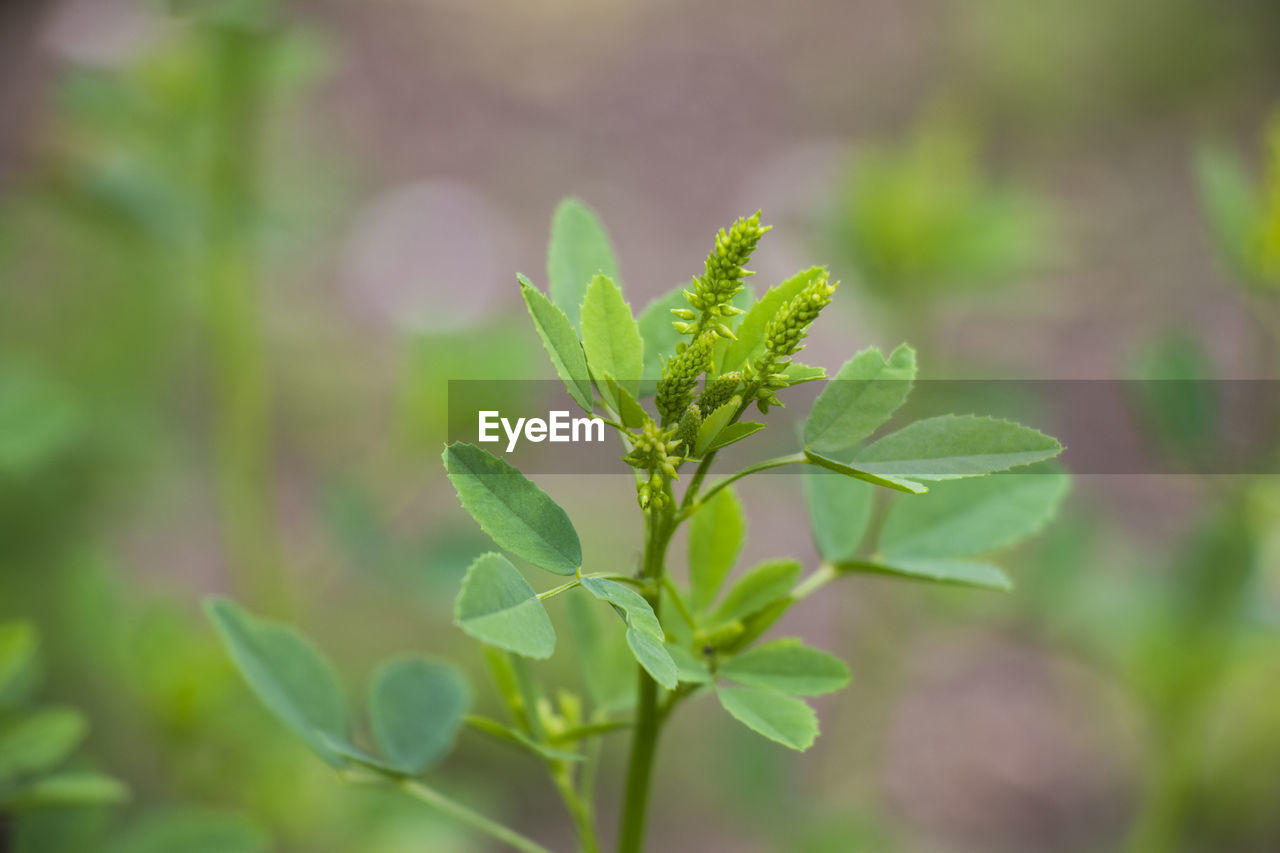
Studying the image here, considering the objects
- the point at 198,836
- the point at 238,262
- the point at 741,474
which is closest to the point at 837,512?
the point at 741,474

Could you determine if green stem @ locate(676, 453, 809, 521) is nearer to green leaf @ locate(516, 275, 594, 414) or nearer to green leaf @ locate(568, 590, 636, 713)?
green leaf @ locate(516, 275, 594, 414)

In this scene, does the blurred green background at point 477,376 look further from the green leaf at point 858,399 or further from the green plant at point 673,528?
the green leaf at point 858,399

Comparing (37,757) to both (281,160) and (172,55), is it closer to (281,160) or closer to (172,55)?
(172,55)

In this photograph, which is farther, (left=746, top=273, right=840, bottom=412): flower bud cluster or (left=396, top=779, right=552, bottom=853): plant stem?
(left=396, top=779, right=552, bottom=853): plant stem

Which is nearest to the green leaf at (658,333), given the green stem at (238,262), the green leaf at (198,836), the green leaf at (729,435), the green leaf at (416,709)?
the green leaf at (729,435)

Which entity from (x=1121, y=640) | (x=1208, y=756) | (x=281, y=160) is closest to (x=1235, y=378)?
(x=1208, y=756)

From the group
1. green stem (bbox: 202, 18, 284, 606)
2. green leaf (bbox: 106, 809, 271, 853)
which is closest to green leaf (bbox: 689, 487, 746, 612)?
green leaf (bbox: 106, 809, 271, 853)

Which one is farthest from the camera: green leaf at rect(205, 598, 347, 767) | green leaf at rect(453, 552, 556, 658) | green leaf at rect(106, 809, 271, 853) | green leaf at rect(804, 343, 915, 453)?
green leaf at rect(106, 809, 271, 853)
